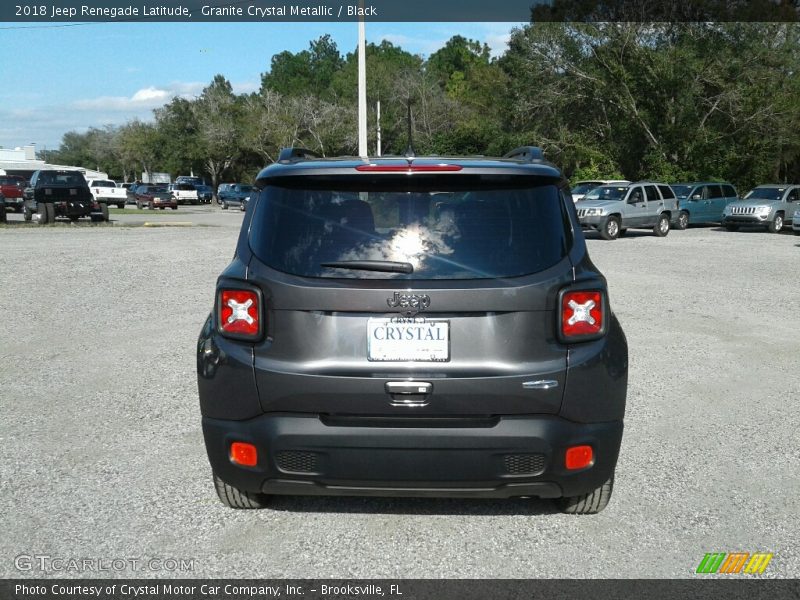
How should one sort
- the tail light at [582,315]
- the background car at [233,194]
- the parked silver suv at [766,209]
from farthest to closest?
the background car at [233,194] → the parked silver suv at [766,209] → the tail light at [582,315]

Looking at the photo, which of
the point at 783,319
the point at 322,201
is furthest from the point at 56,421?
the point at 783,319

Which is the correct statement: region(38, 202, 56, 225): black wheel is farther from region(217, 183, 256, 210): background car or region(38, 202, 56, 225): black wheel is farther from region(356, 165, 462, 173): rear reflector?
region(356, 165, 462, 173): rear reflector

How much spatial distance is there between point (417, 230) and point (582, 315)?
81cm

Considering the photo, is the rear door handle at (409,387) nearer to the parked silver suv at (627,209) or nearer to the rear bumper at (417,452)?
the rear bumper at (417,452)

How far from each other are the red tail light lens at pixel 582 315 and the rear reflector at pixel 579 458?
0.48m

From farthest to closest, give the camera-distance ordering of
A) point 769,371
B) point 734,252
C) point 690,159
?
point 690,159
point 734,252
point 769,371

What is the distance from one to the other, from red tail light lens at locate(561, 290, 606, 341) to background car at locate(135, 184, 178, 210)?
49511 millimetres

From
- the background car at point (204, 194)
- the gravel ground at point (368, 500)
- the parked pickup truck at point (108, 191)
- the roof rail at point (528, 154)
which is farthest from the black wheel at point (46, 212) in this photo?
the background car at point (204, 194)

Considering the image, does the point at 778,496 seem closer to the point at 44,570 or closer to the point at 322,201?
the point at 322,201

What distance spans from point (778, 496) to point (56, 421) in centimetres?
471

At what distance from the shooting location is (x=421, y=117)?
6188 centimetres

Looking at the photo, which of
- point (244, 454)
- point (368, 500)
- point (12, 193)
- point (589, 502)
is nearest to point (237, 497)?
point (244, 454)

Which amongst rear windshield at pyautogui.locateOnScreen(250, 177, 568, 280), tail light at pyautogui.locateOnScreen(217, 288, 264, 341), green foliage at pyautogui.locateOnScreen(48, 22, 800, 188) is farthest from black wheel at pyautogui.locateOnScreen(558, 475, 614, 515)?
green foliage at pyautogui.locateOnScreen(48, 22, 800, 188)

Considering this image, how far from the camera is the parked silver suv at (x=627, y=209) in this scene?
24297 mm
